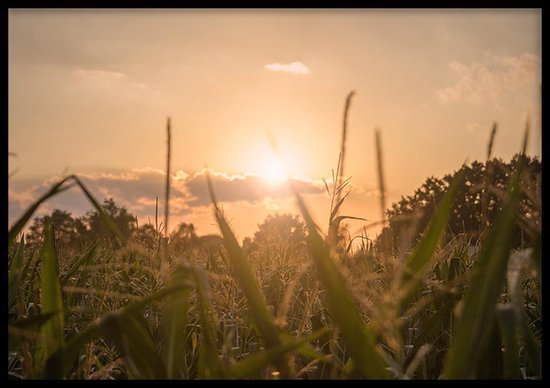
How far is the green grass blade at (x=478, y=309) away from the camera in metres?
1.50

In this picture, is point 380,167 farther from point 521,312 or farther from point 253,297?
point 521,312

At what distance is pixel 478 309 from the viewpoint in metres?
1.52

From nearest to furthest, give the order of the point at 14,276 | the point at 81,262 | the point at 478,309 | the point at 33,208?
the point at 478,309 → the point at 33,208 → the point at 14,276 → the point at 81,262

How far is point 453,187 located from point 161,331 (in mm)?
1907

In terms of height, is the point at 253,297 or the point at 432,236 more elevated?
the point at 432,236

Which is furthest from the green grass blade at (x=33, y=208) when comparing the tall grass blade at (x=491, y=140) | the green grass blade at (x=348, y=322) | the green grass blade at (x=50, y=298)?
the tall grass blade at (x=491, y=140)

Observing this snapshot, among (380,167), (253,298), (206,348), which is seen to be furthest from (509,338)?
(206,348)

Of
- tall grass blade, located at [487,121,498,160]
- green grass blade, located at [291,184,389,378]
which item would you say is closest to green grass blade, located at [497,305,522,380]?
green grass blade, located at [291,184,389,378]

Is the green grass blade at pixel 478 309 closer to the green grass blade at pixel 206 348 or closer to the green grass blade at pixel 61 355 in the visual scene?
the green grass blade at pixel 206 348

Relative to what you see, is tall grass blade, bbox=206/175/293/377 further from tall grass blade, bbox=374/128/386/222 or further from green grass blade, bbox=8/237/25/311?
green grass blade, bbox=8/237/25/311

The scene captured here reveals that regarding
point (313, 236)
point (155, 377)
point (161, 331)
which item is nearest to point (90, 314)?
point (161, 331)
